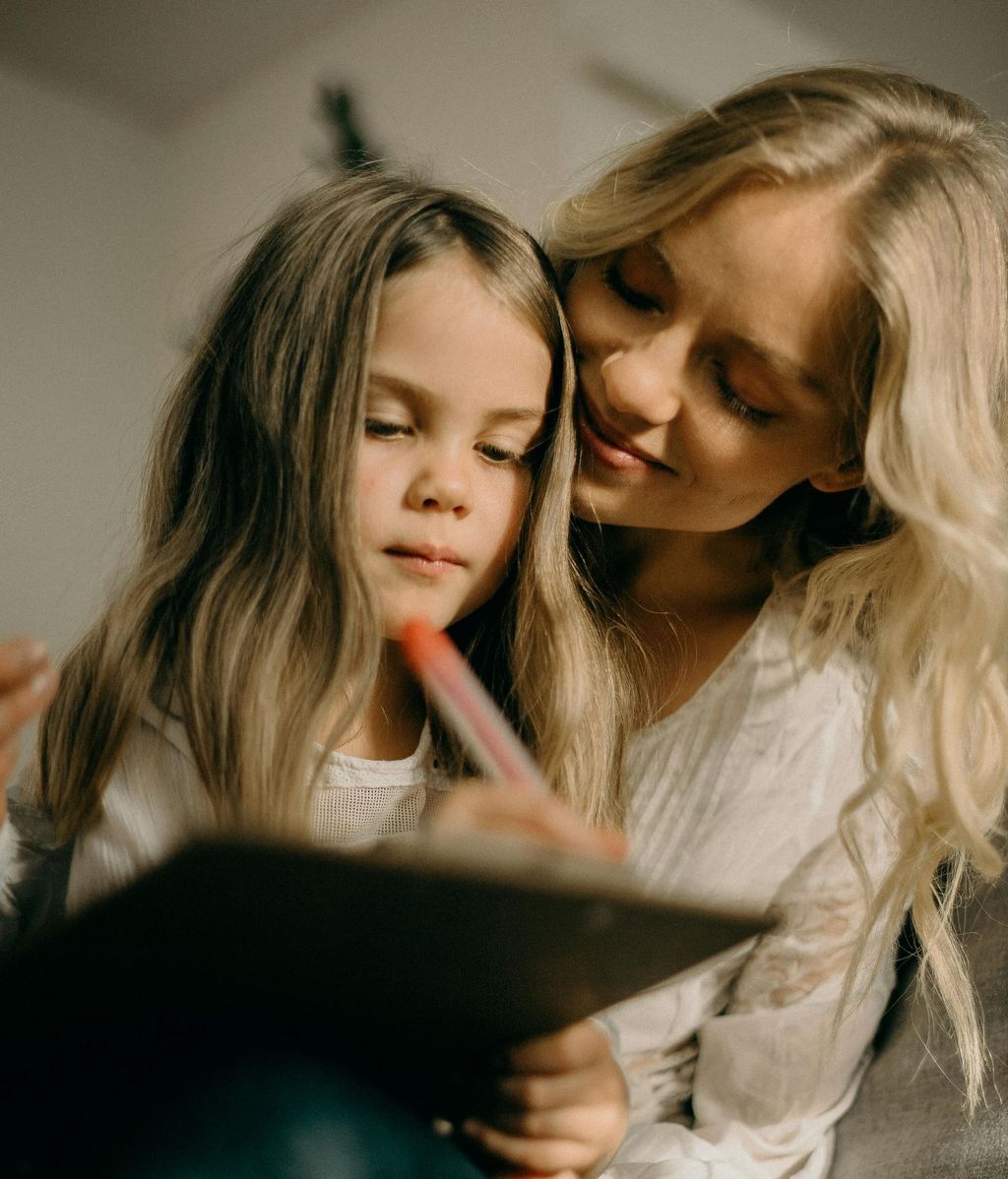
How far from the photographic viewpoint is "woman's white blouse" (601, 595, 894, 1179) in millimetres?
885

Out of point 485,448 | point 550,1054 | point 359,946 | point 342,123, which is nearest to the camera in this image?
point 359,946

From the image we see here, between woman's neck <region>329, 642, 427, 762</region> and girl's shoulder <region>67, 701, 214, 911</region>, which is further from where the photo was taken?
woman's neck <region>329, 642, 427, 762</region>

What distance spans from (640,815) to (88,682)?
412mm

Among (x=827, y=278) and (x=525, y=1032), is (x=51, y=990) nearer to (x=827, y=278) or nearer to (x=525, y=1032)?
(x=525, y=1032)

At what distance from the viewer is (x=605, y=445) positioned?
81cm

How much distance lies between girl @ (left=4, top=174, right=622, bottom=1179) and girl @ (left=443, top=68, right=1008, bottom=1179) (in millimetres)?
93

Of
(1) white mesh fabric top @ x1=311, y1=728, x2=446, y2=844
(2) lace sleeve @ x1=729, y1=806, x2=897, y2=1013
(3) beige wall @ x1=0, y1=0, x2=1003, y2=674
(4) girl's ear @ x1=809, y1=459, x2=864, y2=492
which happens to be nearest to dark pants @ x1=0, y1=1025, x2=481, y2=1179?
(1) white mesh fabric top @ x1=311, y1=728, x2=446, y2=844

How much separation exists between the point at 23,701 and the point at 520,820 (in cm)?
21

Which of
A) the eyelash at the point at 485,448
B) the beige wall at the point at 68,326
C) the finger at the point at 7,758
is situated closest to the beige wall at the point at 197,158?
the beige wall at the point at 68,326

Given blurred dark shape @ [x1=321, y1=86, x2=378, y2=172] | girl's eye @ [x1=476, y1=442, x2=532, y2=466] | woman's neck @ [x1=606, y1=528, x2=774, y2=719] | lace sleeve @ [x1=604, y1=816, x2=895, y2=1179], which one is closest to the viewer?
girl's eye @ [x1=476, y1=442, x2=532, y2=466]

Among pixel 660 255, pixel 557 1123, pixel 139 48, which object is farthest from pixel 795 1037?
pixel 139 48

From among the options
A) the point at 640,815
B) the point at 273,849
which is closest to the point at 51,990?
the point at 273,849

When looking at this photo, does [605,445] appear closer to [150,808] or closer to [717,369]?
[717,369]

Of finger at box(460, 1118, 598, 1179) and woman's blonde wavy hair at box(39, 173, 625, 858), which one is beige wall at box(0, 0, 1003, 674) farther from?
finger at box(460, 1118, 598, 1179)
